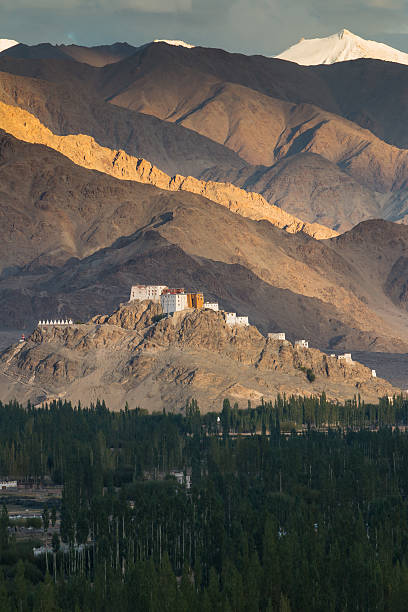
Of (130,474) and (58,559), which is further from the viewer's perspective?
(130,474)

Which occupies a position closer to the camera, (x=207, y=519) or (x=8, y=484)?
(x=207, y=519)

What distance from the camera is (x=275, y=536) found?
9875 cm

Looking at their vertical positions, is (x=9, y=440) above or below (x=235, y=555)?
above

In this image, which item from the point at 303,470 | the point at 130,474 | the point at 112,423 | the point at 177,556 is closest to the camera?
the point at 177,556

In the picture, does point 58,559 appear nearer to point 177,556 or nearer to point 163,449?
point 177,556

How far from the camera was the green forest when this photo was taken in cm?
8531

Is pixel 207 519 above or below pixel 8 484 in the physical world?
below

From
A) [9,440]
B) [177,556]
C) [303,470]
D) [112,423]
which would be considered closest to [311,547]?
[177,556]

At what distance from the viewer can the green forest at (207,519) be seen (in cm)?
8531

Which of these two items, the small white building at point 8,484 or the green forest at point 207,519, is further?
the small white building at point 8,484

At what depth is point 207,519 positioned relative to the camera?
347ft

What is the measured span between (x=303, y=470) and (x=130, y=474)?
787 inches

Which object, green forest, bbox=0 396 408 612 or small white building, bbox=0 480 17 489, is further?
small white building, bbox=0 480 17 489

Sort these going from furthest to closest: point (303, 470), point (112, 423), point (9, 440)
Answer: point (112, 423) → point (9, 440) → point (303, 470)
